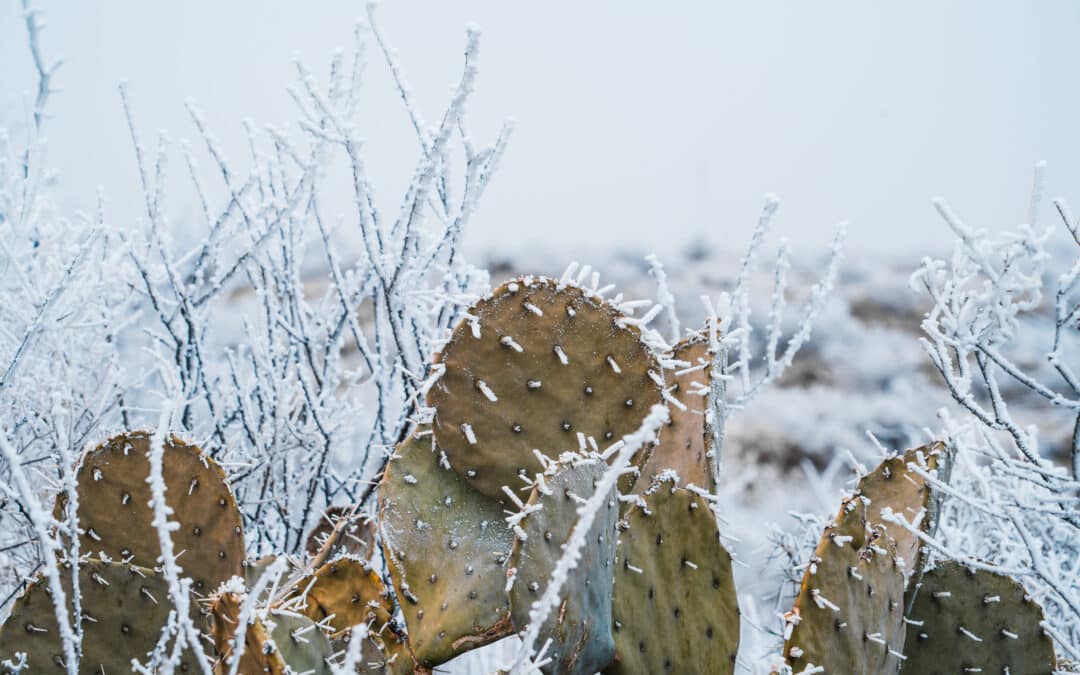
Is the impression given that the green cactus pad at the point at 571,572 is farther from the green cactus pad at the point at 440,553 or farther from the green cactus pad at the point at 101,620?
the green cactus pad at the point at 101,620

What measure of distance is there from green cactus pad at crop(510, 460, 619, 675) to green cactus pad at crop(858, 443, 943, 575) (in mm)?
526

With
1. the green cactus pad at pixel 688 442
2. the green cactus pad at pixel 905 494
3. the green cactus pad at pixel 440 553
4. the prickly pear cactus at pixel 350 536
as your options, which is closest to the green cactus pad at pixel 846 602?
the green cactus pad at pixel 905 494

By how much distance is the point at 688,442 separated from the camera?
150 cm

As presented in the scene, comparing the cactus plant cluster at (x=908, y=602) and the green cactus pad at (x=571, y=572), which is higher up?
the green cactus pad at (x=571, y=572)

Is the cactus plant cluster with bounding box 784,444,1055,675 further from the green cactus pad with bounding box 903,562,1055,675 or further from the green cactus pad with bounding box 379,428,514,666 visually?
the green cactus pad with bounding box 379,428,514,666

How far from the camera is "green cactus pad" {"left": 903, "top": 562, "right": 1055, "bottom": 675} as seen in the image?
145 cm

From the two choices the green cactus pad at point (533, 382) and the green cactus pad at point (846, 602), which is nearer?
the green cactus pad at point (846, 602)

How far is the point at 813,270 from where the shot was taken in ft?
50.7

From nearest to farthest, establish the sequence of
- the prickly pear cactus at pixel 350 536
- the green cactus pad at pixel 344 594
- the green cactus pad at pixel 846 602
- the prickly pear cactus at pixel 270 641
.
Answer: the prickly pear cactus at pixel 270 641
the green cactus pad at pixel 846 602
the green cactus pad at pixel 344 594
the prickly pear cactus at pixel 350 536

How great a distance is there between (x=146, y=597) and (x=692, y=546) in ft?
2.98

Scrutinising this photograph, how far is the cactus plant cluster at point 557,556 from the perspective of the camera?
1253 mm

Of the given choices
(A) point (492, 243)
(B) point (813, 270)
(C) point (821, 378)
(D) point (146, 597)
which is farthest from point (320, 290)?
(D) point (146, 597)

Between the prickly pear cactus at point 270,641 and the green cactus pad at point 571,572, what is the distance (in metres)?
0.32

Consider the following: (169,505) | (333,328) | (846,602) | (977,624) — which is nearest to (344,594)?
(169,505)
